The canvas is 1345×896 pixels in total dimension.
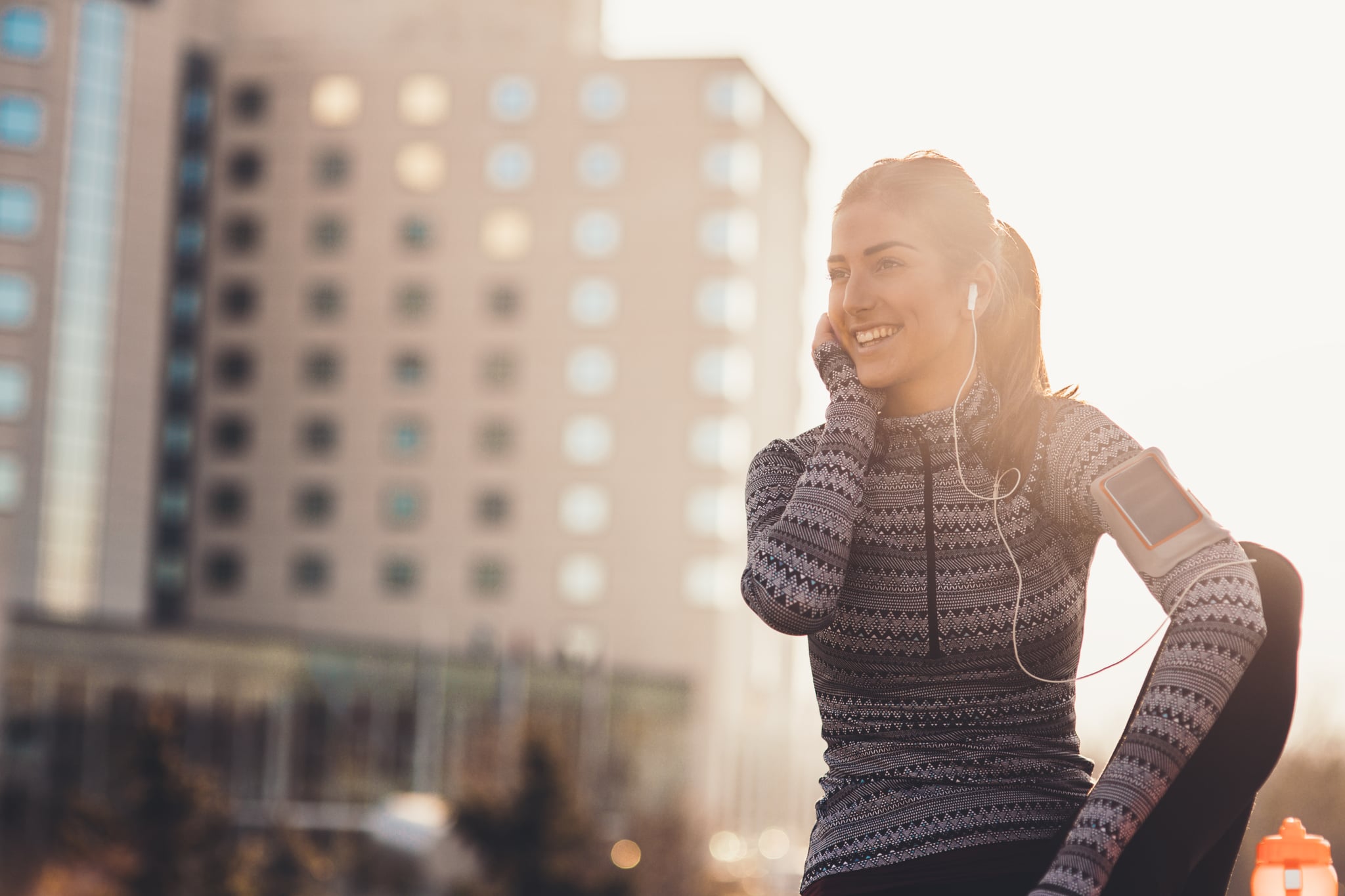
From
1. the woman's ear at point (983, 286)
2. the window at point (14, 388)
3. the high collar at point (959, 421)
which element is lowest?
the high collar at point (959, 421)

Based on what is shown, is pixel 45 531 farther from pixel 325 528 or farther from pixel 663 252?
pixel 663 252

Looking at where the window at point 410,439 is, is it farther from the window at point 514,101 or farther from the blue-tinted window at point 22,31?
the blue-tinted window at point 22,31

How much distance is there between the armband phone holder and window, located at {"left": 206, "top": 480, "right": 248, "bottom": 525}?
75566mm

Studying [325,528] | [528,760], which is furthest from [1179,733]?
[325,528]

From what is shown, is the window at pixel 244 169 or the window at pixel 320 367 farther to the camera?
the window at pixel 244 169

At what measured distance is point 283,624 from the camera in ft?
245

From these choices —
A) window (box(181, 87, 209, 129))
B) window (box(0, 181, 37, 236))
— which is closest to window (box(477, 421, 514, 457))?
window (box(181, 87, 209, 129))

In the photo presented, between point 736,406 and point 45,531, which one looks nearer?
point 45,531

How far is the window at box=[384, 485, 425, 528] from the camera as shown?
244 ft

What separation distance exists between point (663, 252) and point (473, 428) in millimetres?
11349

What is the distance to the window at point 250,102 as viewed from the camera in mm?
76500

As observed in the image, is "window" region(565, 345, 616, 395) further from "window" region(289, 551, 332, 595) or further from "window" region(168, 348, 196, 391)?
"window" region(168, 348, 196, 391)

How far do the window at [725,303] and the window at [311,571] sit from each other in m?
19.7

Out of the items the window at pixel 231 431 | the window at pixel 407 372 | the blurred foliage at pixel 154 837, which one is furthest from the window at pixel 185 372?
the blurred foliage at pixel 154 837
